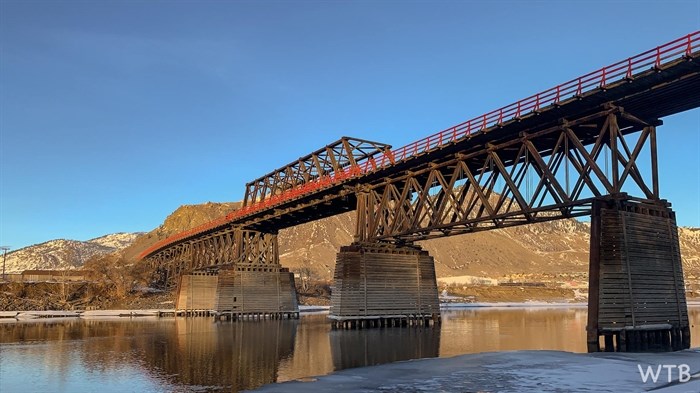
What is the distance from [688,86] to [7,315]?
9444cm

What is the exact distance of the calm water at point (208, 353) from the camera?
24.5m

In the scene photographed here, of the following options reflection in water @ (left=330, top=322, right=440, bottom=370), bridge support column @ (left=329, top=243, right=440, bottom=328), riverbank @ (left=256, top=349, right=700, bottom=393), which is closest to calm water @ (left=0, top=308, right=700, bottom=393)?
reflection in water @ (left=330, top=322, right=440, bottom=370)

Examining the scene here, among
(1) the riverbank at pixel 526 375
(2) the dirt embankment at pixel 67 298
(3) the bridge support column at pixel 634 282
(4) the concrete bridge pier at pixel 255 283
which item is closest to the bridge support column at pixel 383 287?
(1) the riverbank at pixel 526 375

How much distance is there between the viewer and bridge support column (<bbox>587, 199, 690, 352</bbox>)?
89.9 ft

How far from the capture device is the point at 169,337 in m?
48.2

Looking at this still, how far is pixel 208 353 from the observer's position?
3494 centimetres

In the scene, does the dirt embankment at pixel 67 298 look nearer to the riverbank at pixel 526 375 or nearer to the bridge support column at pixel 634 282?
the riverbank at pixel 526 375

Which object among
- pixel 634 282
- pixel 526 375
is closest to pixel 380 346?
pixel 526 375

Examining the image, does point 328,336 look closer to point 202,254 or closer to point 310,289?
point 202,254

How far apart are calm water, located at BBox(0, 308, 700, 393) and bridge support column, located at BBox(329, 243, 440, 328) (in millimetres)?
1955

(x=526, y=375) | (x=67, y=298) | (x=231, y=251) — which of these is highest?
(x=231, y=251)

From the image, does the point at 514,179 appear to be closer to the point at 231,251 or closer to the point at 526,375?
the point at 526,375

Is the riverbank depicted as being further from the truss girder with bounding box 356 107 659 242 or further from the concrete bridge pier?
the concrete bridge pier

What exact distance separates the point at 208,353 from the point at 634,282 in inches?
1038
